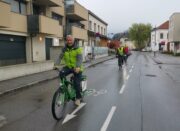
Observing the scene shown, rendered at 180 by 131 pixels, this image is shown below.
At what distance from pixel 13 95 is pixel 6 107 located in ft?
7.10

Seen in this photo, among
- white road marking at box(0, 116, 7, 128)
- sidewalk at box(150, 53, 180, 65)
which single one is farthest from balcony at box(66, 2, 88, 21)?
white road marking at box(0, 116, 7, 128)

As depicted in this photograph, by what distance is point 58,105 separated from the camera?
6359 millimetres

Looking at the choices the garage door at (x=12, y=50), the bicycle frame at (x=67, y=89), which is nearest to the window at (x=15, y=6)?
the garage door at (x=12, y=50)

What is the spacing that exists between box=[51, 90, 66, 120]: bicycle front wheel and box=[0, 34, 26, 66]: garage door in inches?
422

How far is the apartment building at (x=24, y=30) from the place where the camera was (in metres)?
16.4

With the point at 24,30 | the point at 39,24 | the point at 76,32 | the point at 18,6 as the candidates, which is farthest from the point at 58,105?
the point at 76,32

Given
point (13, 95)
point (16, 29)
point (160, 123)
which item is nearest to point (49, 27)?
point (16, 29)

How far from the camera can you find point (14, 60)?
59.2 ft

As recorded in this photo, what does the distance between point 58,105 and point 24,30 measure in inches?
523

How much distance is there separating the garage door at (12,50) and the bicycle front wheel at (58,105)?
35.2 feet

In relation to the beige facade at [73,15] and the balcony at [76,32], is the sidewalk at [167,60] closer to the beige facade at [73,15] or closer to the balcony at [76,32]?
the balcony at [76,32]

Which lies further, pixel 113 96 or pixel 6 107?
pixel 113 96

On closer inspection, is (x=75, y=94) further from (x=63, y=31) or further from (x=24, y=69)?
(x=63, y=31)

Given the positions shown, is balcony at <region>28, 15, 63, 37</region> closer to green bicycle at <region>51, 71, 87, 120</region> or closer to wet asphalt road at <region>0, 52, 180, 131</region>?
wet asphalt road at <region>0, 52, 180, 131</region>
